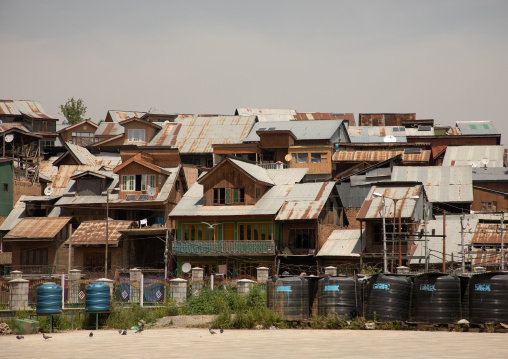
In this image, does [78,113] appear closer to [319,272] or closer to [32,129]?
[32,129]

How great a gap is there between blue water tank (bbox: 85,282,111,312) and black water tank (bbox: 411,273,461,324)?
1249 centimetres

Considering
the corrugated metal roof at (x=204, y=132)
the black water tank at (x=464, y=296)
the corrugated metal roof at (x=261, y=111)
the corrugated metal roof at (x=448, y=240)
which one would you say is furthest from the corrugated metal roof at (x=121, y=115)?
the black water tank at (x=464, y=296)

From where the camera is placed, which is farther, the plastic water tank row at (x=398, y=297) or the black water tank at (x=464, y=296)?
the black water tank at (x=464, y=296)

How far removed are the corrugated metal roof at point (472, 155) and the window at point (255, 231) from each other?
1009 inches

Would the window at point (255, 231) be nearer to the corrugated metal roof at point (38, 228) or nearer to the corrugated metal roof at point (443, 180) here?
the corrugated metal roof at point (443, 180)

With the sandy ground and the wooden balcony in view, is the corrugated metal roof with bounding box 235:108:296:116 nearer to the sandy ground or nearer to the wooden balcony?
the wooden balcony

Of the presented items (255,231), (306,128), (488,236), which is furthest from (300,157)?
(488,236)

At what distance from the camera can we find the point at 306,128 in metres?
70.6

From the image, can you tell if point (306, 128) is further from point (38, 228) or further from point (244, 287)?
point (244, 287)

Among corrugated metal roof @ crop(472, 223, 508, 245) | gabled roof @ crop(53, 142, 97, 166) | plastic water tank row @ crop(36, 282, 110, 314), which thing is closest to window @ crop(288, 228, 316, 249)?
corrugated metal roof @ crop(472, 223, 508, 245)

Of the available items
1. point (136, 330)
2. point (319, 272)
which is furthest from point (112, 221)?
point (136, 330)

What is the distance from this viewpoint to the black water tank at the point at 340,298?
27.2 metres

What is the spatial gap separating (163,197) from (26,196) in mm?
A: 12106

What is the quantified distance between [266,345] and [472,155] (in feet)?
177
